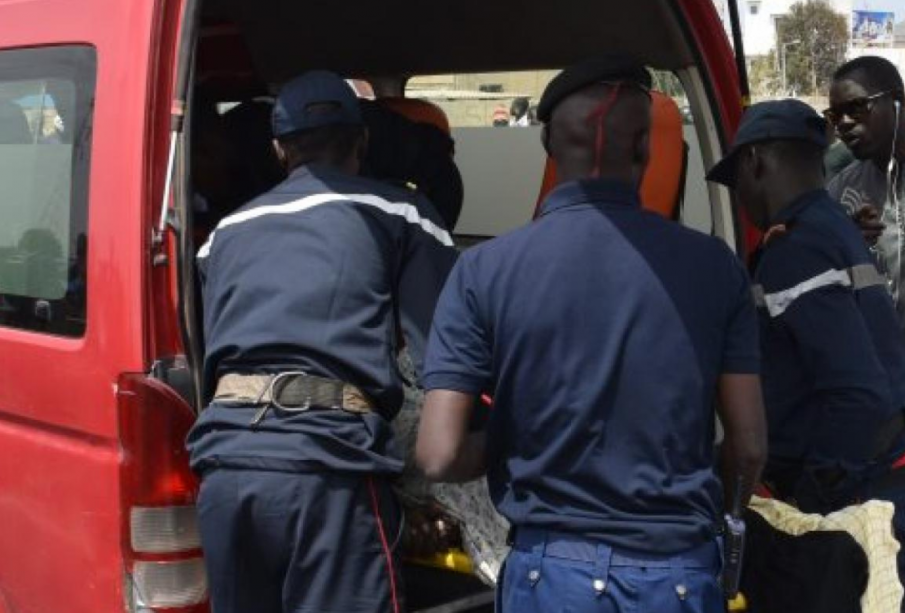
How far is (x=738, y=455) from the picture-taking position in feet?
7.05

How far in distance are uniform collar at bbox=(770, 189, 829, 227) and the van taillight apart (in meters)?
1.38

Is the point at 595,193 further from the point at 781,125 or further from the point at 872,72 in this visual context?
the point at 872,72

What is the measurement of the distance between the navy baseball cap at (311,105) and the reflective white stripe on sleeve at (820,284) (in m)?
1.03

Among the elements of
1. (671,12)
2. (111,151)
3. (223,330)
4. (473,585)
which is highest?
(671,12)

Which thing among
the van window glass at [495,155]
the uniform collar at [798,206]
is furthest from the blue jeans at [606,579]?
the van window glass at [495,155]

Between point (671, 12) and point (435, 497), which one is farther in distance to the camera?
point (671, 12)

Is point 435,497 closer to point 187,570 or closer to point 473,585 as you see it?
point 473,585

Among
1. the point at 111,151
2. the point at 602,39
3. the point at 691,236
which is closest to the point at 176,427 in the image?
the point at 111,151

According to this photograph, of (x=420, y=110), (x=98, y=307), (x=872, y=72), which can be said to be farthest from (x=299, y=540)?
(x=420, y=110)

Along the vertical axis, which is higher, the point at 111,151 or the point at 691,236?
the point at 111,151

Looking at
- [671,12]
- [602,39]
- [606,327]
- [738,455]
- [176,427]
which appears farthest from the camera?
[602,39]

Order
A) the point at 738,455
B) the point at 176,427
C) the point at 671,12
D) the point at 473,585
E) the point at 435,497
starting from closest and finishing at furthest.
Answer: the point at 738,455 → the point at 176,427 → the point at 435,497 → the point at 473,585 → the point at 671,12

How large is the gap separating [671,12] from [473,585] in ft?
5.75

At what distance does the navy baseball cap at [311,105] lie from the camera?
2592 millimetres
